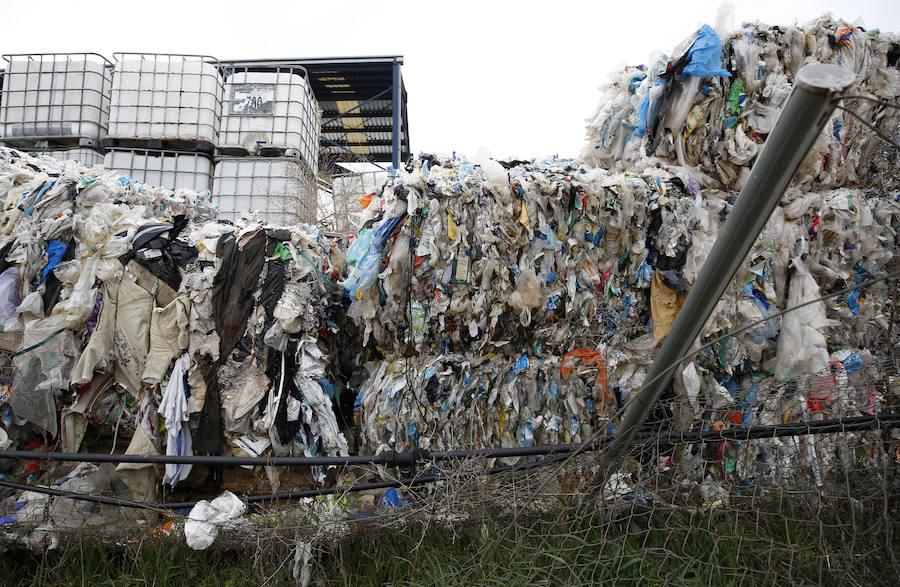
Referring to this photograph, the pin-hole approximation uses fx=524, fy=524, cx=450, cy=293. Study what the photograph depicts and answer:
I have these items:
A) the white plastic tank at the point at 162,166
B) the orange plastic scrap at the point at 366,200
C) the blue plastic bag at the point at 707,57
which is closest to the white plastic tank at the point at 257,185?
the white plastic tank at the point at 162,166

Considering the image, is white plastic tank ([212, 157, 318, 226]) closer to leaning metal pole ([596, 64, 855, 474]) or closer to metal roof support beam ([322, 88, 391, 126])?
metal roof support beam ([322, 88, 391, 126])

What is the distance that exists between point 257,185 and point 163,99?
5.03ft

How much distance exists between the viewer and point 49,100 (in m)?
6.69

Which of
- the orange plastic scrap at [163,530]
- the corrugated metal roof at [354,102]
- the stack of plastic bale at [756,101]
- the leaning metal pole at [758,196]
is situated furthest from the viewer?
the corrugated metal roof at [354,102]

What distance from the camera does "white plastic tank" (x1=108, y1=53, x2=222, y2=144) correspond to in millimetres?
6559

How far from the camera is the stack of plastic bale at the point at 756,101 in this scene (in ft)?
10.5

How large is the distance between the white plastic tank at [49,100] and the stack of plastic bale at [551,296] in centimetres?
587

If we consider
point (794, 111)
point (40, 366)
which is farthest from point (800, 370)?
point (40, 366)

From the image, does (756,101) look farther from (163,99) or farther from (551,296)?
(163,99)

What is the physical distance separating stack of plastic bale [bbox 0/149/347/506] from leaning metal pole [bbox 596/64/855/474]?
1.82 m

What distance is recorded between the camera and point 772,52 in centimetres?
326

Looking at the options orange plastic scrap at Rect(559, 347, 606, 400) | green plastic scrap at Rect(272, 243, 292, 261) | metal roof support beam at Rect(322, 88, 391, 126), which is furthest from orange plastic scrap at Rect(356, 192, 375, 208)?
metal roof support beam at Rect(322, 88, 391, 126)

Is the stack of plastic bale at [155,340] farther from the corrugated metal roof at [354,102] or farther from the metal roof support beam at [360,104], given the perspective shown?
the metal roof support beam at [360,104]

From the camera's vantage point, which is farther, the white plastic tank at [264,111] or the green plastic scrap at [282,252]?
the white plastic tank at [264,111]
